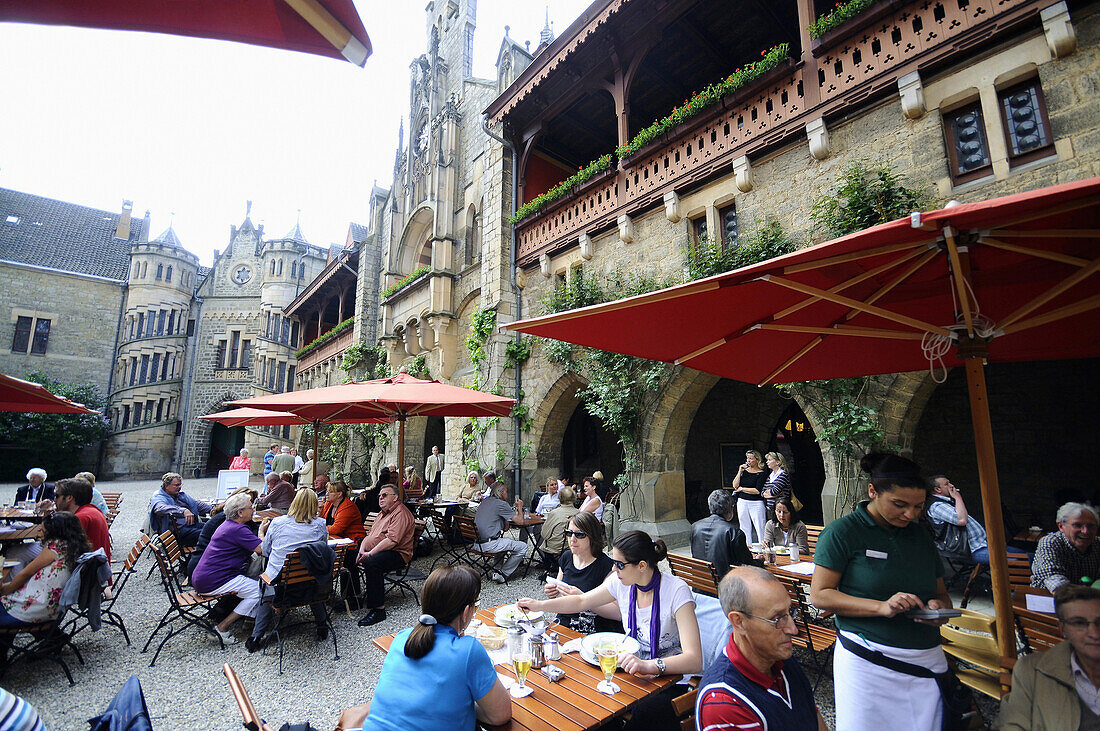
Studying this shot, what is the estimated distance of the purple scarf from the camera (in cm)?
241

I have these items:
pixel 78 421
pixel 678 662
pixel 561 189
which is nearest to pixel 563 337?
pixel 678 662

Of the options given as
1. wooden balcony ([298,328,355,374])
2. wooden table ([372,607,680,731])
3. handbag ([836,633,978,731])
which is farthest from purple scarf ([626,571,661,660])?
wooden balcony ([298,328,355,374])

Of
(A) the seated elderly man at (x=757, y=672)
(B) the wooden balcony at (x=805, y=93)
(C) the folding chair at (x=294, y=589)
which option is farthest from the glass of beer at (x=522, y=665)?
(B) the wooden balcony at (x=805, y=93)

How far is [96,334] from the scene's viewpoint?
29.1 m

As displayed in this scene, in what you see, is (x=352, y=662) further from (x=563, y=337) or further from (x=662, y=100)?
(x=662, y=100)

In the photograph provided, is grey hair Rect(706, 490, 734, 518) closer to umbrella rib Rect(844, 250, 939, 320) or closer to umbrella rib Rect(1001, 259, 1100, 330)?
umbrella rib Rect(844, 250, 939, 320)

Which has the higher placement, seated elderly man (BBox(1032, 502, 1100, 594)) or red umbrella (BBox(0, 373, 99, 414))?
red umbrella (BBox(0, 373, 99, 414))

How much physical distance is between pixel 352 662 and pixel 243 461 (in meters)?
10.6

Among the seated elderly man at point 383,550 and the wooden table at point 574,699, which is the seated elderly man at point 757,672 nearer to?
the wooden table at point 574,699

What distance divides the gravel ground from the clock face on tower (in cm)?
3404

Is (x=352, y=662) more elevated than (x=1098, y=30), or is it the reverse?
(x=1098, y=30)

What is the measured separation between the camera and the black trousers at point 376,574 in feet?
17.1

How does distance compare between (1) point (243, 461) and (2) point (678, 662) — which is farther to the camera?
(1) point (243, 461)

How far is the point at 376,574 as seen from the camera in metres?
5.28
